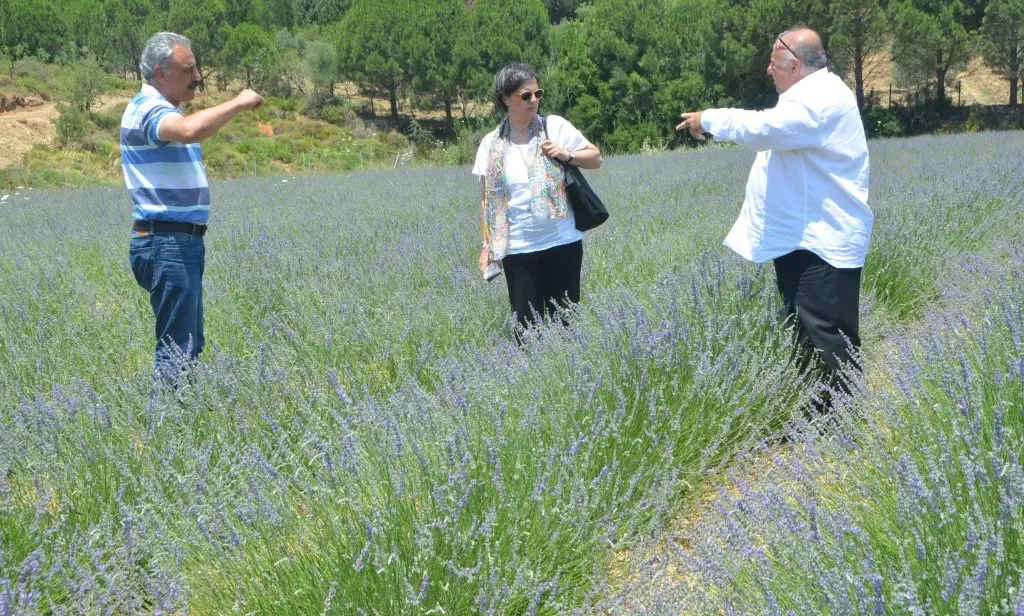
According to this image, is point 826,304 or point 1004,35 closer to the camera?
point 826,304

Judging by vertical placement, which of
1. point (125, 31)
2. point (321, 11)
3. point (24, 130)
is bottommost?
point (24, 130)

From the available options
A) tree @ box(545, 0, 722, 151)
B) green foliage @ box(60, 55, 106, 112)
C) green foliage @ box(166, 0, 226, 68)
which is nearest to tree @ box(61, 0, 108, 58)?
green foliage @ box(166, 0, 226, 68)

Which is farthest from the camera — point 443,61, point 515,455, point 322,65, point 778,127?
point 322,65

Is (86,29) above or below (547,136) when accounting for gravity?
above

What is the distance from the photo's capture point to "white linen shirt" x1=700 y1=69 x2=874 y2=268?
2.62 meters

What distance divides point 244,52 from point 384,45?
8.64m

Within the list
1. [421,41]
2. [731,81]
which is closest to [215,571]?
[731,81]

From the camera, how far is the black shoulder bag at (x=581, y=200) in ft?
10.9

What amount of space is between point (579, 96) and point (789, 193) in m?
32.5

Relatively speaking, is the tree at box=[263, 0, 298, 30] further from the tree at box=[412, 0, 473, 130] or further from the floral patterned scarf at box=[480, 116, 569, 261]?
the floral patterned scarf at box=[480, 116, 569, 261]

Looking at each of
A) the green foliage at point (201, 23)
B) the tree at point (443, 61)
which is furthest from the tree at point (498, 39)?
the green foliage at point (201, 23)

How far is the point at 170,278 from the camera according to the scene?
298cm

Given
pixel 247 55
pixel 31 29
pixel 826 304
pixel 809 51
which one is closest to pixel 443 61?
pixel 247 55

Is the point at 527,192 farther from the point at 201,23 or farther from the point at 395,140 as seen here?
the point at 201,23
